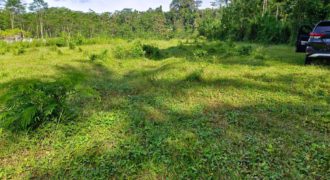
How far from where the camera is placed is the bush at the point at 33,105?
3314 mm

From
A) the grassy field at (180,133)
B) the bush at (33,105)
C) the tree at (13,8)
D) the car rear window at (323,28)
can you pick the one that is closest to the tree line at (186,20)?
the tree at (13,8)

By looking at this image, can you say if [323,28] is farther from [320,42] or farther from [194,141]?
[194,141]

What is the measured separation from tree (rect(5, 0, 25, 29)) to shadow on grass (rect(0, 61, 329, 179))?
55.7 metres

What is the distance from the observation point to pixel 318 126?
3.54 meters

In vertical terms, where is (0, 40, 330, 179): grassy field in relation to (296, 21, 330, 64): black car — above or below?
below

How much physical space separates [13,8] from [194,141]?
197ft

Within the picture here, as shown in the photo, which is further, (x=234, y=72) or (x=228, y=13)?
(x=228, y=13)

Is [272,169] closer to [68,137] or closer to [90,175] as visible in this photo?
[90,175]

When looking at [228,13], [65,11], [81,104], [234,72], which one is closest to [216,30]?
[228,13]

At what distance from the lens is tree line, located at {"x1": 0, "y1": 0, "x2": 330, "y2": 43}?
659 inches

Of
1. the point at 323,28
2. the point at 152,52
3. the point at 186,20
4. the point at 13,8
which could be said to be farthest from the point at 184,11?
the point at 323,28

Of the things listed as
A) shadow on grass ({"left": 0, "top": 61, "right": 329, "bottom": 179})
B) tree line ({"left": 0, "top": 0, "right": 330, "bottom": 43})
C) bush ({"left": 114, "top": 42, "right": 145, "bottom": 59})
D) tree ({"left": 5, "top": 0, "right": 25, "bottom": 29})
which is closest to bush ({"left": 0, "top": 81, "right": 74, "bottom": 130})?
shadow on grass ({"left": 0, "top": 61, "right": 329, "bottom": 179})

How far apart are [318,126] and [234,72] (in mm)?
3625

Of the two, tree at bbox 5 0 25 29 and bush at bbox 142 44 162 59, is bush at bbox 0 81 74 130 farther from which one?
tree at bbox 5 0 25 29
